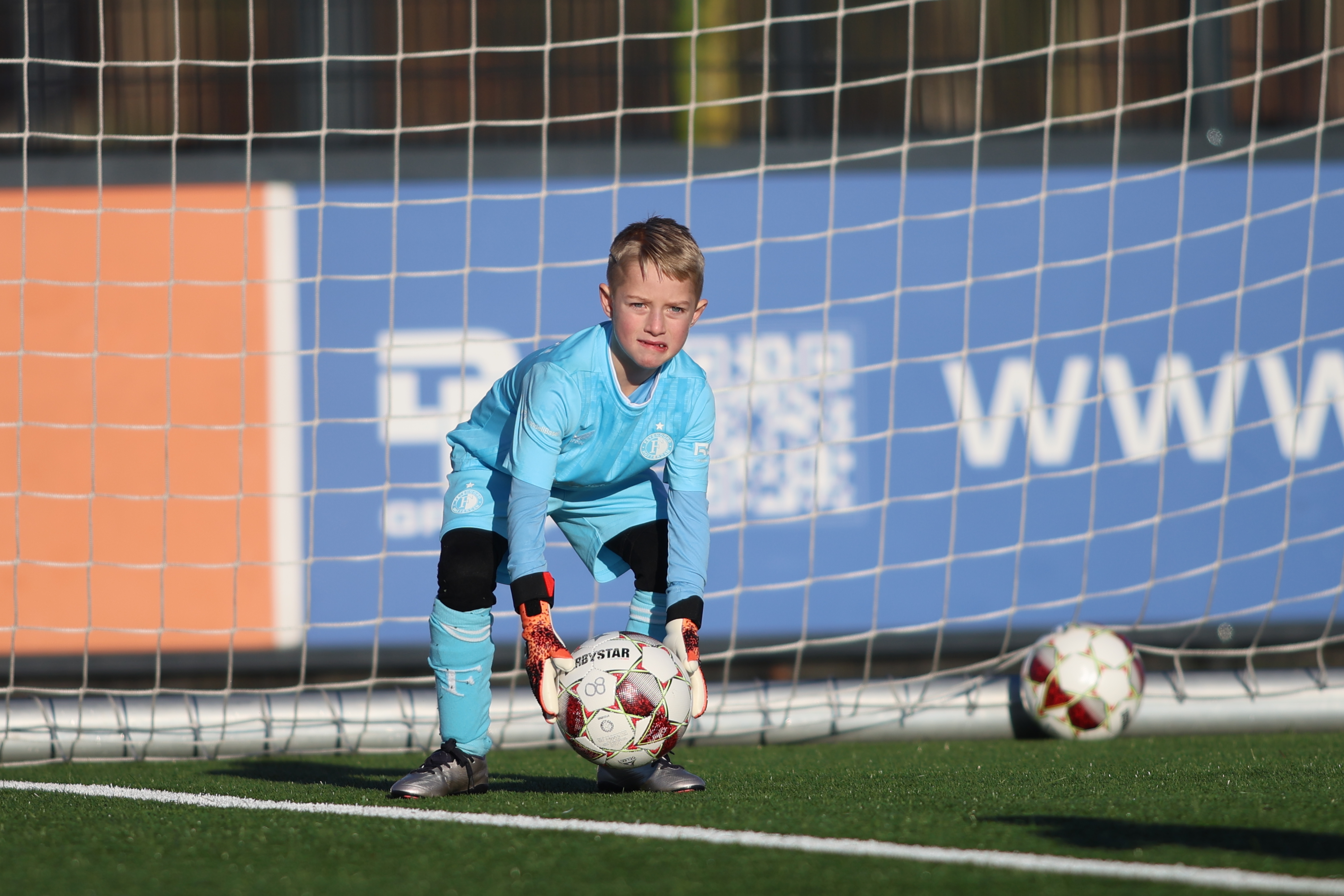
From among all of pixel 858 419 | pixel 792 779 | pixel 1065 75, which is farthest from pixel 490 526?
pixel 1065 75

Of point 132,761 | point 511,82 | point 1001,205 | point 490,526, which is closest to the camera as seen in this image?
point 490,526

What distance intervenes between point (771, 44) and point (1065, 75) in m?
1.36

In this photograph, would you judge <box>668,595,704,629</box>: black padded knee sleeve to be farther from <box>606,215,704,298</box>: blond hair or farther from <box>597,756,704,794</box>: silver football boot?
<box>606,215,704,298</box>: blond hair

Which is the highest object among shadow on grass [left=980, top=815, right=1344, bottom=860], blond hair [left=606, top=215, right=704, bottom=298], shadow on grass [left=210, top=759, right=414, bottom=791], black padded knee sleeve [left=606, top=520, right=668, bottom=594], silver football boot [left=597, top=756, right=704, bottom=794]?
blond hair [left=606, top=215, right=704, bottom=298]

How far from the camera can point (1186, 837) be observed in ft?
7.30

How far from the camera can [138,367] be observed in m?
5.40

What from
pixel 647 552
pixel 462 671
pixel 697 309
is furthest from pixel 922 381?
pixel 462 671

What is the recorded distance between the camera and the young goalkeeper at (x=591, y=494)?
266 centimetres

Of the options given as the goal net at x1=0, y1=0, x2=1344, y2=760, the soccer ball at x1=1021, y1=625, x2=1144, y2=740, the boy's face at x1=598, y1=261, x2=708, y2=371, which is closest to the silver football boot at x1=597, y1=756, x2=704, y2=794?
the boy's face at x1=598, y1=261, x2=708, y2=371

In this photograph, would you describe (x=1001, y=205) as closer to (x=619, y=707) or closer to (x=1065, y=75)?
(x=1065, y=75)

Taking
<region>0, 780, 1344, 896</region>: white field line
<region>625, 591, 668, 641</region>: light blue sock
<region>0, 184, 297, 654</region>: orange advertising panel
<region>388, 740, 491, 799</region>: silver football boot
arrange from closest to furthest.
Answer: <region>0, 780, 1344, 896</region>: white field line < <region>388, 740, 491, 799</region>: silver football boot < <region>625, 591, 668, 641</region>: light blue sock < <region>0, 184, 297, 654</region>: orange advertising panel

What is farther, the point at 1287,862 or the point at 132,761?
the point at 132,761

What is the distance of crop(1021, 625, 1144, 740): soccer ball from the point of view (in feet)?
12.9

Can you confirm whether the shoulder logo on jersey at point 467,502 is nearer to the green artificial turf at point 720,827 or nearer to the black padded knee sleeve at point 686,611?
the black padded knee sleeve at point 686,611
